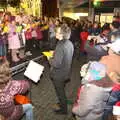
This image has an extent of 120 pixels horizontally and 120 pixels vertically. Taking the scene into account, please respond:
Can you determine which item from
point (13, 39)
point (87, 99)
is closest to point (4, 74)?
point (87, 99)

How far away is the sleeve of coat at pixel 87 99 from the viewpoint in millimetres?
4914

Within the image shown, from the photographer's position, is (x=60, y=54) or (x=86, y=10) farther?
(x=86, y=10)

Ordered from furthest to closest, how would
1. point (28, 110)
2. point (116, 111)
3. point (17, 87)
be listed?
point (28, 110) < point (17, 87) < point (116, 111)

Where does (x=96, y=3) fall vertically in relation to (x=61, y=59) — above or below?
above

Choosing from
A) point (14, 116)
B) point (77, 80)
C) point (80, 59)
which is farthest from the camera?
point (80, 59)

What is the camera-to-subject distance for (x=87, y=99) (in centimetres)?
496

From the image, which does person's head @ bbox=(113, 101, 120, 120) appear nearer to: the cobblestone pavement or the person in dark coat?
the person in dark coat

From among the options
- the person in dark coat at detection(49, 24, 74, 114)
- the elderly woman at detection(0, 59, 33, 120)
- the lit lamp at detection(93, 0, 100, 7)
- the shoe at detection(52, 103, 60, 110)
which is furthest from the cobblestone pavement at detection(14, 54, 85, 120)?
the lit lamp at detection(93, 0, 100, 7)

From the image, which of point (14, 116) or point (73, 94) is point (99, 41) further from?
point (14, 116)

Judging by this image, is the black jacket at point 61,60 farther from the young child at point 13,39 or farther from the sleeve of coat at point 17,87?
the young child at point 13,39

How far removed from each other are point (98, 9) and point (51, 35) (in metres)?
13.2

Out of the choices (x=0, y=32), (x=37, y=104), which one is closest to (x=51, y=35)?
(x=0, y=32)

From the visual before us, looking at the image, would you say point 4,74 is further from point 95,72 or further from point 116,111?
point 116,111

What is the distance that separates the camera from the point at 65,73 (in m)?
6.94
